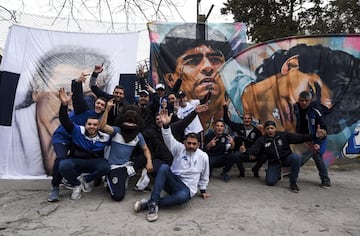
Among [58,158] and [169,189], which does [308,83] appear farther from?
[58,158]

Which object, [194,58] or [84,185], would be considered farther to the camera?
[194,58]

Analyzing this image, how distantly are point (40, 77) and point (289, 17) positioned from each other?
1624 cm

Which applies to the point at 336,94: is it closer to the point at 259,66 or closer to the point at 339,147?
the point at 339,147

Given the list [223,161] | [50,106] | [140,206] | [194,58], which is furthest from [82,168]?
[194,58]

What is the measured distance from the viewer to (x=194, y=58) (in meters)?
6.52

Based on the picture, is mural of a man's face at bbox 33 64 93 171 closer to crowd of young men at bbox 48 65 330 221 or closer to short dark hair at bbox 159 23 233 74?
crowd of young men at bbox 48 65 330 221

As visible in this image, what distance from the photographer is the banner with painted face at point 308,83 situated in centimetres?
541

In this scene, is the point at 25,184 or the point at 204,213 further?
the point at 25,184

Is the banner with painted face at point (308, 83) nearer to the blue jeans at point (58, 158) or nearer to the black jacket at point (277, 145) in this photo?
the black jacket at point (277, 145)

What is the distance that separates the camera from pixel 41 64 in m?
5.61

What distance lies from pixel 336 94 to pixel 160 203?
11.8 feet

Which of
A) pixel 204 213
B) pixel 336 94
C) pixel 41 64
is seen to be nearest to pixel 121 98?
pixel 41 64

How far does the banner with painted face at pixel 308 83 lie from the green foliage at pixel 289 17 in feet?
42.1

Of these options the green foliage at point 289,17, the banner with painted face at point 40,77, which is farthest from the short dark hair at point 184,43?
the green foliage at point 289,17
